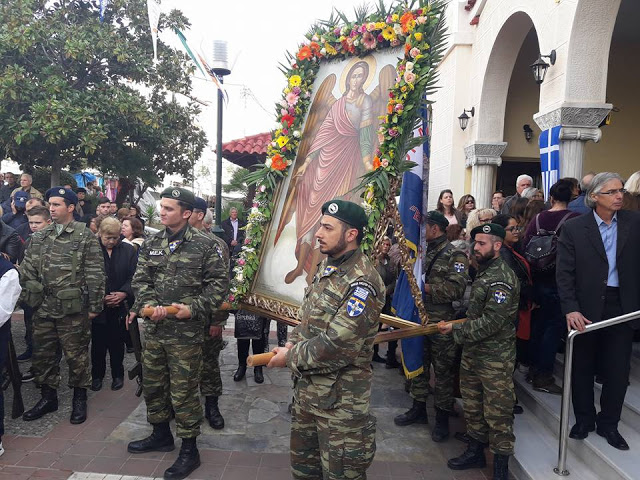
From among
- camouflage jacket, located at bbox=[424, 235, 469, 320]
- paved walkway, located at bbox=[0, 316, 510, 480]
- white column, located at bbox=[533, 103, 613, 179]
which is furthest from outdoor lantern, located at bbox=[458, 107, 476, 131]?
paved walkway, located at bbox=[0, 316, 510, 480]

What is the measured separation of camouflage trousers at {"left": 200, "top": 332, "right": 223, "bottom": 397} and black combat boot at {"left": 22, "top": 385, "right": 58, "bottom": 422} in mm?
1452

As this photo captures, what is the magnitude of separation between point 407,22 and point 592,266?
2.22 meters

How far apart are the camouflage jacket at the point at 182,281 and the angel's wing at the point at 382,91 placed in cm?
161

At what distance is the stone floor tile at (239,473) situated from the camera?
348cm

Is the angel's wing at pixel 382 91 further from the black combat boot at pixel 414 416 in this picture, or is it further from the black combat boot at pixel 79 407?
the black combat boot at pixel 79 407

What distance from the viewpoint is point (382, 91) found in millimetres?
3393

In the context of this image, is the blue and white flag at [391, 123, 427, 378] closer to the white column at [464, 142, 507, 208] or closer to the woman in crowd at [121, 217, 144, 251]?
the woman in crowd at [121, 217, 144, 251]

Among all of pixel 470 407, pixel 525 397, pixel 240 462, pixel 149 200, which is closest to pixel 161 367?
pixel 240 462

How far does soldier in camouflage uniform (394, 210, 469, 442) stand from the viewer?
4.14 m

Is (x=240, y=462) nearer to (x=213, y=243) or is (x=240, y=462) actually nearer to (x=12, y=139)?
(x=213, y=243)

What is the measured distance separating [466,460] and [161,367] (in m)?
2.59

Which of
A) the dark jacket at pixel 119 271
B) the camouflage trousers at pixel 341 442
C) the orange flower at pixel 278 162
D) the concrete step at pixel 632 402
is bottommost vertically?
the concrete step at pixel 632 402

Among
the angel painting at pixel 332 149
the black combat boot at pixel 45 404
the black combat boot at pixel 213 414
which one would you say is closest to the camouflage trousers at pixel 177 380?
the black combat boot at pixel 213 414

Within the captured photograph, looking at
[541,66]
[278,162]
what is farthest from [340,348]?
[541,66]
